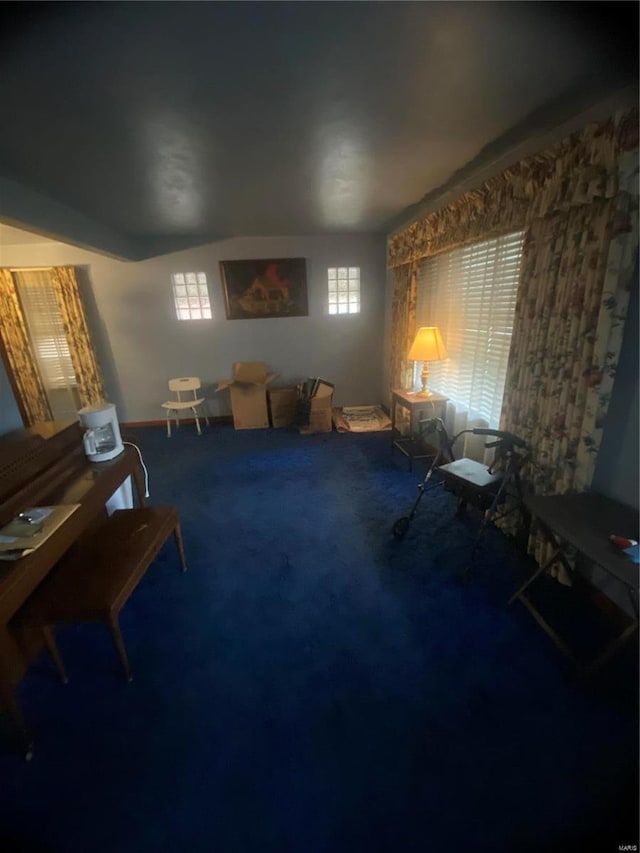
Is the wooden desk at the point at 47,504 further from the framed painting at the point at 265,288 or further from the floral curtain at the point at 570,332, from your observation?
the framed painting at the point at 265,288

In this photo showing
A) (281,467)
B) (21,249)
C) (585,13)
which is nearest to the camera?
(585,13)

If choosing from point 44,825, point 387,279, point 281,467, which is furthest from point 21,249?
point 44,825

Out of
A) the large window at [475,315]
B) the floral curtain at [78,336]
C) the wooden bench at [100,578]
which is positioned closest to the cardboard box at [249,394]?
the floral curtain at [78,336]

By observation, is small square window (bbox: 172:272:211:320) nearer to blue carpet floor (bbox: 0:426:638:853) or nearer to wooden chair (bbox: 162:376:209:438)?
wooden chair (bbox: 162:376:209:438)

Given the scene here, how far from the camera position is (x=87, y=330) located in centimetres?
426

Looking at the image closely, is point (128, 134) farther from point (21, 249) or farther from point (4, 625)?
point (21, 249)

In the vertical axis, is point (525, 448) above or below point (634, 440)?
below

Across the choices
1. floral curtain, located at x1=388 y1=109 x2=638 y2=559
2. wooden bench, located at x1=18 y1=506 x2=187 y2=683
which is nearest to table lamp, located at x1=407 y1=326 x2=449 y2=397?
floral curtain, located at x1=388 y1=109 x2=638 y2=559

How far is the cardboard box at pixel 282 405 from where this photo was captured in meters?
4.56

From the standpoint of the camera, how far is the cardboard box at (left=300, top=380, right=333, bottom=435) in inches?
168

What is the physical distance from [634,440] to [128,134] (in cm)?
283

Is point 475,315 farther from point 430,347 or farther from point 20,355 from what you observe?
point 20,355

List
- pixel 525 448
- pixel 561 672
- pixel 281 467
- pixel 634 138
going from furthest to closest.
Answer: pixel 281 467, pixel 525 448, pixel 561 672, pixel 634 138

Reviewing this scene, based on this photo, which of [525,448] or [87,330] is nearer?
[525,448]
